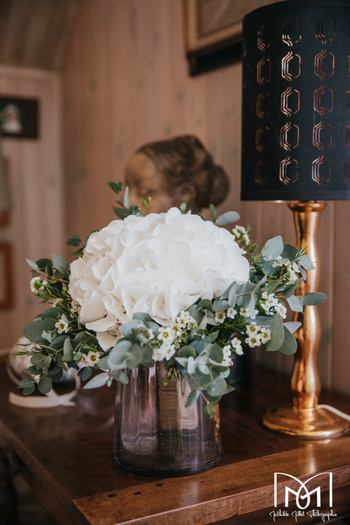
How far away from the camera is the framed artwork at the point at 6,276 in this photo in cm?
273

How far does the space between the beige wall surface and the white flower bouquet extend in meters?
0.49

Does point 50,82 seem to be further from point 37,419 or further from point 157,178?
point 37,419

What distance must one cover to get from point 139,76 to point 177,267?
1.55 meters

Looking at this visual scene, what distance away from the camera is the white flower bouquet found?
64cm

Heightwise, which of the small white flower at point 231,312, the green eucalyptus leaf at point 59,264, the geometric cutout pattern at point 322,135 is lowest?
the small white flower at point 231,312

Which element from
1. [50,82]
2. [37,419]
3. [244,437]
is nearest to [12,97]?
[50,82]

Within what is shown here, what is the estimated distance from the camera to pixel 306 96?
2.65 ft

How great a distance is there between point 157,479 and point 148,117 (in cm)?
151

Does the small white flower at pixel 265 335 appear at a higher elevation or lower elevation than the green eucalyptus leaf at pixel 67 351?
higher

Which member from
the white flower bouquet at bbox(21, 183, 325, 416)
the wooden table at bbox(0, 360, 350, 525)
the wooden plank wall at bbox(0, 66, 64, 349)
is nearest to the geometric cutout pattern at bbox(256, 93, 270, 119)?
the white flower bouquet at bbox(21, 183, 325, 416)

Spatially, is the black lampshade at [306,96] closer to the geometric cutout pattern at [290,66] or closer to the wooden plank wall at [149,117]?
the geometric cutout pattern at [290,66]

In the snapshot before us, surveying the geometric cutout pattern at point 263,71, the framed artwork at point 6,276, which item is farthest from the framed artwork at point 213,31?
the framed artwork at point 6,276

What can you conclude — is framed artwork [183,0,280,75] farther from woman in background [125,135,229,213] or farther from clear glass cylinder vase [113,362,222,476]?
clear glass cylinder vase [113,362,222,476]

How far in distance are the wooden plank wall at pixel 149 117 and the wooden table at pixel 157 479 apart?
0.33m
